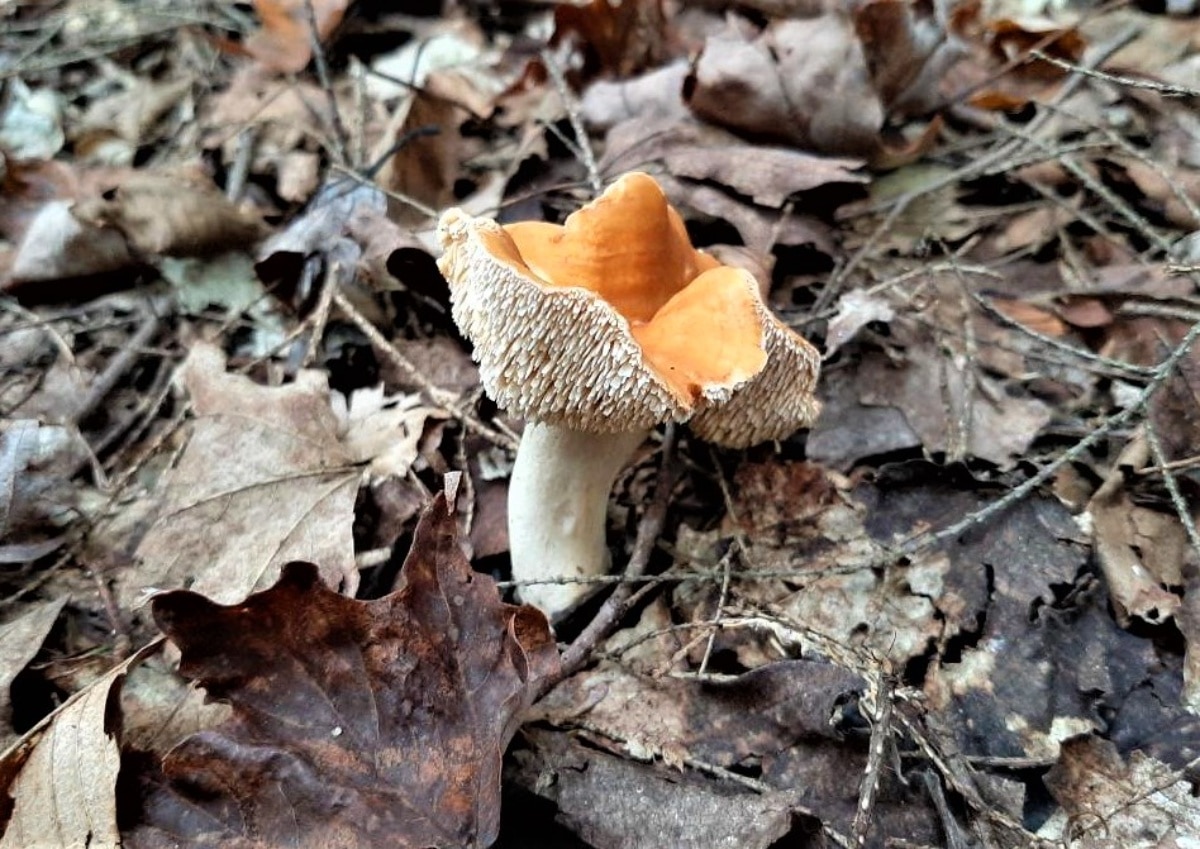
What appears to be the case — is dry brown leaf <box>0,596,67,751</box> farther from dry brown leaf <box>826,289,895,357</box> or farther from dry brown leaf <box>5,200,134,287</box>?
dry brown leaf <box>826,289,895,357</box>

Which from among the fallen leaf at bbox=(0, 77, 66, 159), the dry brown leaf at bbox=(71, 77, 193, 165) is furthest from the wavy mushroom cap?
the fallen leaf at bbox=(0, 77, 66, 159)

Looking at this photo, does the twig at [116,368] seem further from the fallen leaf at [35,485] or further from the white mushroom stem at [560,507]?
the white mushroom stem at [560,507]

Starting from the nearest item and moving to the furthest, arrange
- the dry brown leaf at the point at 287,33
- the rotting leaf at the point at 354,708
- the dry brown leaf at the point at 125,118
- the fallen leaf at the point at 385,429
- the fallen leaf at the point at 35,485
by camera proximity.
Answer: the rotting leaf at the point at 354,708, the fallen leaf at the point at 35,485, the fallen leaf at the point at 385,429, the dry brown leaf at the point at 125,118, the dry brown leaf at the point at 287,33

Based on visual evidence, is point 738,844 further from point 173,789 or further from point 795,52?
point 795,52

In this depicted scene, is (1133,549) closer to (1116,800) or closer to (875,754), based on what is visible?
(1116,800)

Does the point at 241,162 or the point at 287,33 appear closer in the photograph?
the point at 241,162

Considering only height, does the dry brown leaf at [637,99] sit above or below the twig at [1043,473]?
above

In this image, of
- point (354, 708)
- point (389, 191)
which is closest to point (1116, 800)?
point (354, 708)

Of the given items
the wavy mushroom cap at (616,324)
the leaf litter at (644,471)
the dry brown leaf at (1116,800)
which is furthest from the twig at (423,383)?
the dry brown leaf at (1116,800)
